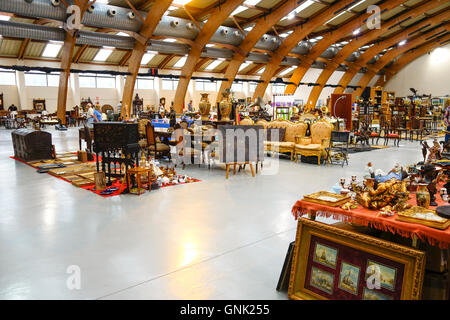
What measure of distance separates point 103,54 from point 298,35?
1191 centimetres

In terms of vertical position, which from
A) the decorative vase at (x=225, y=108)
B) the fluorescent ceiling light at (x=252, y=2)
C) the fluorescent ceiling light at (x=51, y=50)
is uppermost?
the fluorescent ceiling light at (x=252, y=2)

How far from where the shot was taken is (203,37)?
14.8 m

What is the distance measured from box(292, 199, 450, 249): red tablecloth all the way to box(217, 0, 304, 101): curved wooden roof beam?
1317 cm

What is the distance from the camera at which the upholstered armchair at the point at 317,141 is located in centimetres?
787

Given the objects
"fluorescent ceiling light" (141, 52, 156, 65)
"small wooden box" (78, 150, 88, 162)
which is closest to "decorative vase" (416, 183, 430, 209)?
"small wooden box" (78, 150, 88, 162)

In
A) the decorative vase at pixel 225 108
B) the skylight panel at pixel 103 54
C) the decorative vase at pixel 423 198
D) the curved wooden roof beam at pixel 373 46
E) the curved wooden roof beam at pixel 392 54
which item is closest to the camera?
the decorative vase at pixel 423 198

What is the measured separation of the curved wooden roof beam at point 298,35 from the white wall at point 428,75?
1168 centimetres

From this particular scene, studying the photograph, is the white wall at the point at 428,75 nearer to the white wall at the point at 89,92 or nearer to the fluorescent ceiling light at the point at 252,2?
the white wall at the point at 89,92

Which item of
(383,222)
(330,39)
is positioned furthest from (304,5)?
(383,222)

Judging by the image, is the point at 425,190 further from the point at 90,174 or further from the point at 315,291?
the point at 90,174

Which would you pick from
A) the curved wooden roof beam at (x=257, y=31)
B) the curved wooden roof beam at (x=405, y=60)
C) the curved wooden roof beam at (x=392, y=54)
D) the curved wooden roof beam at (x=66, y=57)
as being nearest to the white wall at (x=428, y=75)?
the curved wooden roof beam at (x=405, y=60)

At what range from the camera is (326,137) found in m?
8.05
